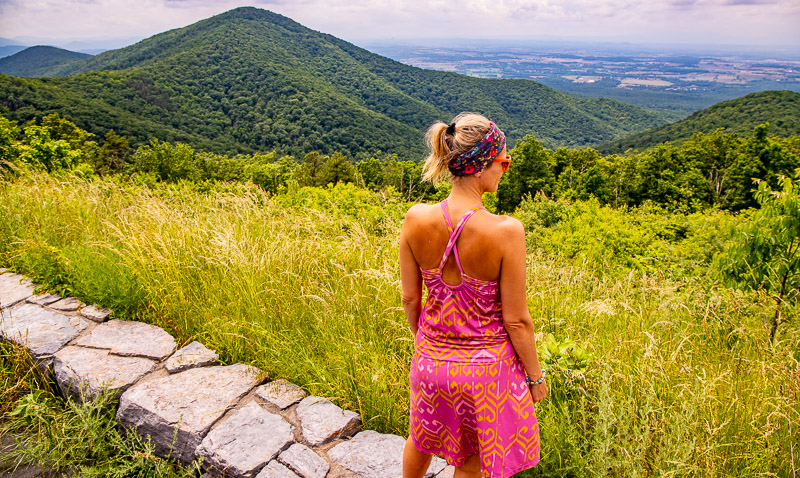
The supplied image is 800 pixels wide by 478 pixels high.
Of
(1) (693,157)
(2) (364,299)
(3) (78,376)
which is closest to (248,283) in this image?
(2) (364,299)

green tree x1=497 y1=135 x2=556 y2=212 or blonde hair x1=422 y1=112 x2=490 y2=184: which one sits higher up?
blonde hair x1=422 y1=112 x2=490 y2=184

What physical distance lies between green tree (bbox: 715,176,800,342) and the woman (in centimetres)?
299

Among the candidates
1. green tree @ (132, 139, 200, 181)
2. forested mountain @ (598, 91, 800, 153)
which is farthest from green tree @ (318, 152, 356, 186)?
forested mountain @ (598, 91, 800, 153)

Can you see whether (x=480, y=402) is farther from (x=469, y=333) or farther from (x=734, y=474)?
(x=734, y=474)

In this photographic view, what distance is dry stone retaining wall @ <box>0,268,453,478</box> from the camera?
2.05m

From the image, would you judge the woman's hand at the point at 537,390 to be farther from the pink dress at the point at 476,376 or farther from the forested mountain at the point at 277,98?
the forested mountain at the point at 277,98

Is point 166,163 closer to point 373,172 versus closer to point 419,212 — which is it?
point 373,172

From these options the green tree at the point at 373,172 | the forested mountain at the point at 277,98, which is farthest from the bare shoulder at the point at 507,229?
the forested mountain at the point at 277,98

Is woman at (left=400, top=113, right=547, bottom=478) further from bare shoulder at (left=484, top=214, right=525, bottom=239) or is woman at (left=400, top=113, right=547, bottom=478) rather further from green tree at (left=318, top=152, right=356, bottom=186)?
green tree at (left=318, top=152, right=356, bottom=186)

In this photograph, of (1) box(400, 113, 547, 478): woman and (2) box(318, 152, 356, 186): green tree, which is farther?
(2) box(318, 152, 356, 186): green tree

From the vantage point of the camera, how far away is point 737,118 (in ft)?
257

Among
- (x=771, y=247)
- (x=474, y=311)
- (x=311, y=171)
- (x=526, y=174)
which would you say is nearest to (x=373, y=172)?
(x=311, y=171)

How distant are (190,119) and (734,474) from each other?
4706 inches

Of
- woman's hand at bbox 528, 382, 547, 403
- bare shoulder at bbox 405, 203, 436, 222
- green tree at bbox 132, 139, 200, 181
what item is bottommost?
green tree at bbox 132, 139, 200, 181
